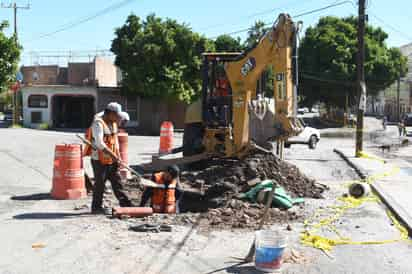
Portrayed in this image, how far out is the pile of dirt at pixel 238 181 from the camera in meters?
10.0

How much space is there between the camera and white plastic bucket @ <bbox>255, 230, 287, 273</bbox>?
5980 mm

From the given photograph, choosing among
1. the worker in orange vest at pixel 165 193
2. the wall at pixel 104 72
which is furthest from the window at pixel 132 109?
the worker in orange vest at pixel 165 193

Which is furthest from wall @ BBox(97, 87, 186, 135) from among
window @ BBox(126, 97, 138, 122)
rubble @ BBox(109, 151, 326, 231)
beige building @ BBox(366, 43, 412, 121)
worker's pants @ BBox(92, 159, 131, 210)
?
beige building @ BBox(366, 43, 412, 121)

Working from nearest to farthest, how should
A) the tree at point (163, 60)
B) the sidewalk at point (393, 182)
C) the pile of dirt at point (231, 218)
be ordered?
the pile of dirt at point (231, 218) < the sidewalk at point (393, 182) < the tree at point (163, 60)

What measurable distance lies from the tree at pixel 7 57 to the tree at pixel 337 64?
2908 cm

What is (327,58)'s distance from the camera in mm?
48656

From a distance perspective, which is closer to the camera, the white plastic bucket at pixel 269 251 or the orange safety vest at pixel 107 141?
the white plastic bucket at pixel 269 251

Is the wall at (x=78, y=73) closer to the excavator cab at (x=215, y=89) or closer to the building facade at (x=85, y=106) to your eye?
the building facade at (x=85, y=106)

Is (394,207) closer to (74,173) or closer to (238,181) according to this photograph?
(238,181)

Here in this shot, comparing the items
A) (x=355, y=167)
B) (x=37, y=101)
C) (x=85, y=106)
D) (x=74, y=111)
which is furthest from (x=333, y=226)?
(x=74, y=111)

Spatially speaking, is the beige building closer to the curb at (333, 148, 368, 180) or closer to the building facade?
the building facade

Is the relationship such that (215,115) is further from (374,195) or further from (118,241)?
(118,241)

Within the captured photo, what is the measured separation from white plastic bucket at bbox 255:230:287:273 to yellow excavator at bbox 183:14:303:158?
19.2ft

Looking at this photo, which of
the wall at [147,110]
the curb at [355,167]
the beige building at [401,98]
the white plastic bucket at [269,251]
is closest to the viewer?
the white plastic bucket at [269,251]
